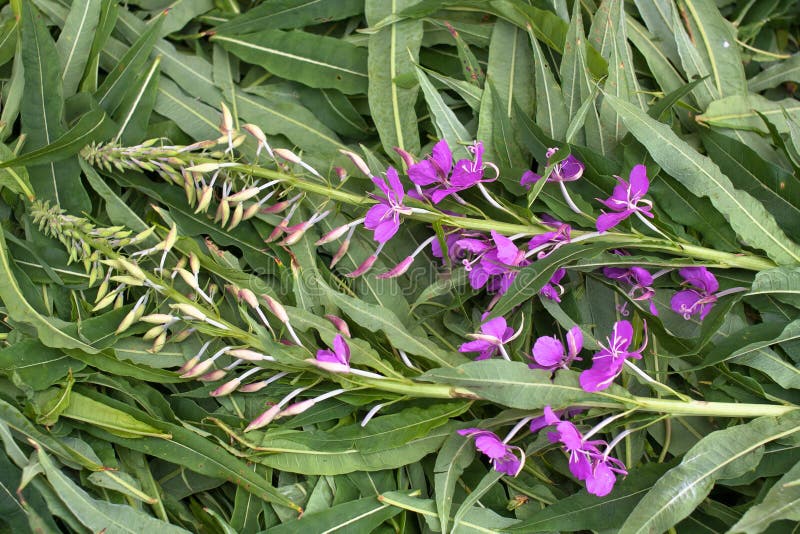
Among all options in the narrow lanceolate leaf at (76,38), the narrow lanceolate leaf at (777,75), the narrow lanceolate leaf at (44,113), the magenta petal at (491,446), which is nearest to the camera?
the magenta petal at (491,446)

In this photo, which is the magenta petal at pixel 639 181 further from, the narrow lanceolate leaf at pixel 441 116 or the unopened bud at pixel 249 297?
the unopened bud at pixel 249 297

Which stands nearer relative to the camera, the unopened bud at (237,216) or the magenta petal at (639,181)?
the magenta petal at (639,181)

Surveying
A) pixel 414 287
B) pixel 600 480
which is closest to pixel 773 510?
pixel 600 480

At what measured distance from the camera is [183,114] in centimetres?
163

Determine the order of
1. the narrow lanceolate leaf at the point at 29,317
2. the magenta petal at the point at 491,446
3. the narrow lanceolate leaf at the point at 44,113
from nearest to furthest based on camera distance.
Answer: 1. the magenta petal at the point at 491,446
2. the narrow lanceolate leaf at the point at 29,317
3. the narrow lanceolate leaf at the point at 44,113

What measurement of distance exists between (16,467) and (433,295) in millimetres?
885

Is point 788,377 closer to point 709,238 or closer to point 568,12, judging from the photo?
point 709,238

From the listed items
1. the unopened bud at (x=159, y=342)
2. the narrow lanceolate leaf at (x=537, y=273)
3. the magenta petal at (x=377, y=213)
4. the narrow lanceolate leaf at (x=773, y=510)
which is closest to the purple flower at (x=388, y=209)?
the magenta petal at (x=377, y=213)

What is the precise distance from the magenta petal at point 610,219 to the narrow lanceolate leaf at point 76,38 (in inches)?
46.8

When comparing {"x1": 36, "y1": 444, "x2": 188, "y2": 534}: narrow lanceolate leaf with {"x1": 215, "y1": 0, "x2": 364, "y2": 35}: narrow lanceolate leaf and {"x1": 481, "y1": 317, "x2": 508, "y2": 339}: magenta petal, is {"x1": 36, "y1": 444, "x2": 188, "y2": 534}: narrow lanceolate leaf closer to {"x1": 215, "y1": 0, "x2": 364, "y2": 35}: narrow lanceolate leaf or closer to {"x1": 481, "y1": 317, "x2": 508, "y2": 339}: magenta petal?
{"x1": 481, "y1": 317, "x2": 508, "y2": 339}: magenta petal

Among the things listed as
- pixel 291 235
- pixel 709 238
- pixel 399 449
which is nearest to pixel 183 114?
pixel 291 235

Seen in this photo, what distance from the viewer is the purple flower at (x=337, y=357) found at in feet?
4.07

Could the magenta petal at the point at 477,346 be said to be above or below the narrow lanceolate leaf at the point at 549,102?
below

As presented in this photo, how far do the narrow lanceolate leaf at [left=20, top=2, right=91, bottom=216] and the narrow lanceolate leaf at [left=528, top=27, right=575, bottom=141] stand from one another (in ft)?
3.25
